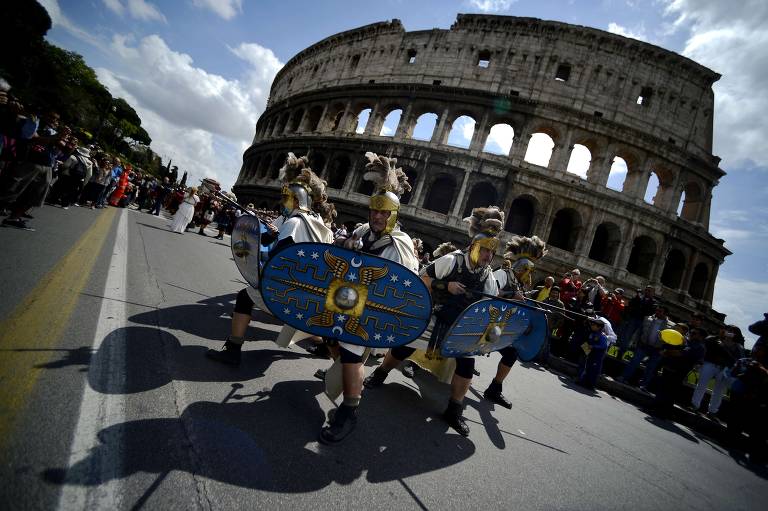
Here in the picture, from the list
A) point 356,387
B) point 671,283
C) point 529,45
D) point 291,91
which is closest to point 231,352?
point 356,387

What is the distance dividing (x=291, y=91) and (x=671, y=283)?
33.7 meters

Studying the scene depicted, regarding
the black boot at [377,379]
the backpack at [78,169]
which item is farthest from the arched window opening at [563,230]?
the backpack at [78,169]

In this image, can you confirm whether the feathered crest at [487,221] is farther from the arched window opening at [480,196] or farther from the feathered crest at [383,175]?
the arched window opening at [480,196]

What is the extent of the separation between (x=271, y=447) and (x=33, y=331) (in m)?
2.02

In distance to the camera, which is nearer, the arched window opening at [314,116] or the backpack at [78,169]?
the backpack at [78,169]

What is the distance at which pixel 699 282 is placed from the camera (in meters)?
21.6

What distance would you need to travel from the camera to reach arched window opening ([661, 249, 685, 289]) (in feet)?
65.9

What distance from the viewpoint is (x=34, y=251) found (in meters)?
4.11

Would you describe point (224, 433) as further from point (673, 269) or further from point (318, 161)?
point (673, 269)

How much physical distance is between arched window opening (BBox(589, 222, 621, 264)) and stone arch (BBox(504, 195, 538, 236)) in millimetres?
4065

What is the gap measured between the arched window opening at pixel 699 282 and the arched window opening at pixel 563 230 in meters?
9.90

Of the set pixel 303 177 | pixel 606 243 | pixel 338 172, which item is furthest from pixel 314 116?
pixel 303 177

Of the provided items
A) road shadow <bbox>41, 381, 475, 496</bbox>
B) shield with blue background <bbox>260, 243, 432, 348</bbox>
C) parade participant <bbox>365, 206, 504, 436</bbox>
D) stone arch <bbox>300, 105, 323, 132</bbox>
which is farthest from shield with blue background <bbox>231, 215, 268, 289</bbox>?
stone arch <bbox>300, 105, 323, 132</bbox>

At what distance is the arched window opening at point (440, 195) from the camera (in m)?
20.1
